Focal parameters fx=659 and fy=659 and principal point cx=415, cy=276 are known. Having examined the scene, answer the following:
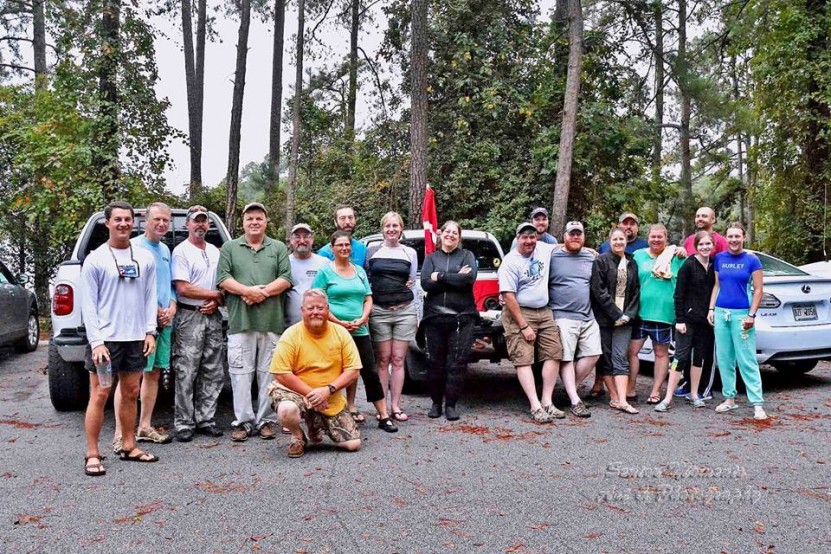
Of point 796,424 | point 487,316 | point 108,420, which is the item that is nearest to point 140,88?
point 108,420

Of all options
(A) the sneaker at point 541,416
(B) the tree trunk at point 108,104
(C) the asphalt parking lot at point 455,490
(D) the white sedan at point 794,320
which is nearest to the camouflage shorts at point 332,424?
(C) the asphalt parking lot at point 455,490

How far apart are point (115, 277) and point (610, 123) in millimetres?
10997

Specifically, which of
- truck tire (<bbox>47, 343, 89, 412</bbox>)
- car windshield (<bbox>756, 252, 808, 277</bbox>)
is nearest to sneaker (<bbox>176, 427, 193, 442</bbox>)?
truck tire (<bbox>47, 343, 89, 412</bbox>)

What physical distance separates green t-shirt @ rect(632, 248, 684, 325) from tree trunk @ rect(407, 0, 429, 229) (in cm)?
553

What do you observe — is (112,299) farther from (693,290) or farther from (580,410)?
(693,290)

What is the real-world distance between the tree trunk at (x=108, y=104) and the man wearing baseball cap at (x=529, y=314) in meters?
9.07

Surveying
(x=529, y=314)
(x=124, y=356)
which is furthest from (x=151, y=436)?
(x=529, y=314)

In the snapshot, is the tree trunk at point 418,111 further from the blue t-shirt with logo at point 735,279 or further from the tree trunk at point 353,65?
the tree trunk at point 353,65

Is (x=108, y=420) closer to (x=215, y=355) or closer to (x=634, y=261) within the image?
(x=215, y=355)

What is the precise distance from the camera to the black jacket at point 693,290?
643cm

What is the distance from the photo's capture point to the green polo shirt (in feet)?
17.9

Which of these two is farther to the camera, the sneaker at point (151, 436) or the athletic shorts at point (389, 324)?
the athletic shorts at point (389, 324)

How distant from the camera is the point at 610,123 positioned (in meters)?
13.3

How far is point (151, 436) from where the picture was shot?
17.6 ft
